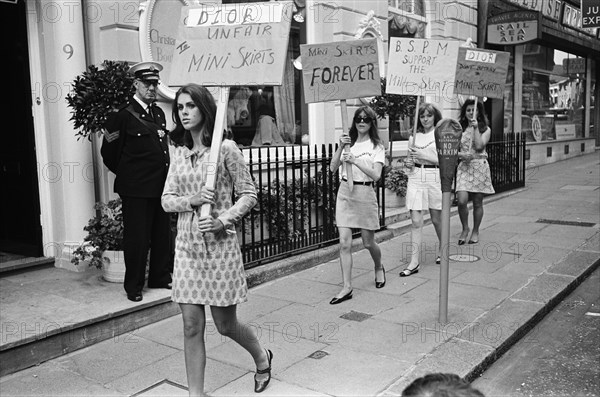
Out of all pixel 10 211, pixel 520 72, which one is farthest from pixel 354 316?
pixel 520 72

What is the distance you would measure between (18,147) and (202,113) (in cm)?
431

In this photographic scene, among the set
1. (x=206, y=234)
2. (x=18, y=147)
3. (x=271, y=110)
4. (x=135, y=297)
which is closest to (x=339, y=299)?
(x=135, y=297)

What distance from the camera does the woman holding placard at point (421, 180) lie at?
6.69 metres

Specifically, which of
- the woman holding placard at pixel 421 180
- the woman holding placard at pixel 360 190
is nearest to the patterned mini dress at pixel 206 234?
the woman holding placard at pixel 360 190

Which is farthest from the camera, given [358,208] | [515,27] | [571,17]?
[571,17]

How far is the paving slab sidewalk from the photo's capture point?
4121 mm

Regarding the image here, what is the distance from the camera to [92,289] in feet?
18.5

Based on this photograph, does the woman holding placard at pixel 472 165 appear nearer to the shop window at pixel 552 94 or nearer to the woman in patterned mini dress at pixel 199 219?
the woman in patterned mini dress at pixel 199 219

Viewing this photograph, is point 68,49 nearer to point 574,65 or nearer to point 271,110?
point 271,110

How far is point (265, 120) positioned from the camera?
970cm

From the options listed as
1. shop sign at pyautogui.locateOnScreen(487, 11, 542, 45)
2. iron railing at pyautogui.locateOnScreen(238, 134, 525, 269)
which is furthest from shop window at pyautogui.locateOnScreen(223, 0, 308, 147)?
shop sign at pyautogui.locateOnScreen(487, 11, 542, 45)

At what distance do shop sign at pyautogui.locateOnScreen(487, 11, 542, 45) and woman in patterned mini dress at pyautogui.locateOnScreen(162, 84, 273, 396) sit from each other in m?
13.0

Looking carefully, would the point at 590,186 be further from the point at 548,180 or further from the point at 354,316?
the point at 354,316

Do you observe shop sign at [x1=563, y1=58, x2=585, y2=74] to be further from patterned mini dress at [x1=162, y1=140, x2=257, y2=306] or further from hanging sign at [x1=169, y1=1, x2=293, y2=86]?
patterned mini dress at [x1=162, y1=140, x2=257, y2=306]
